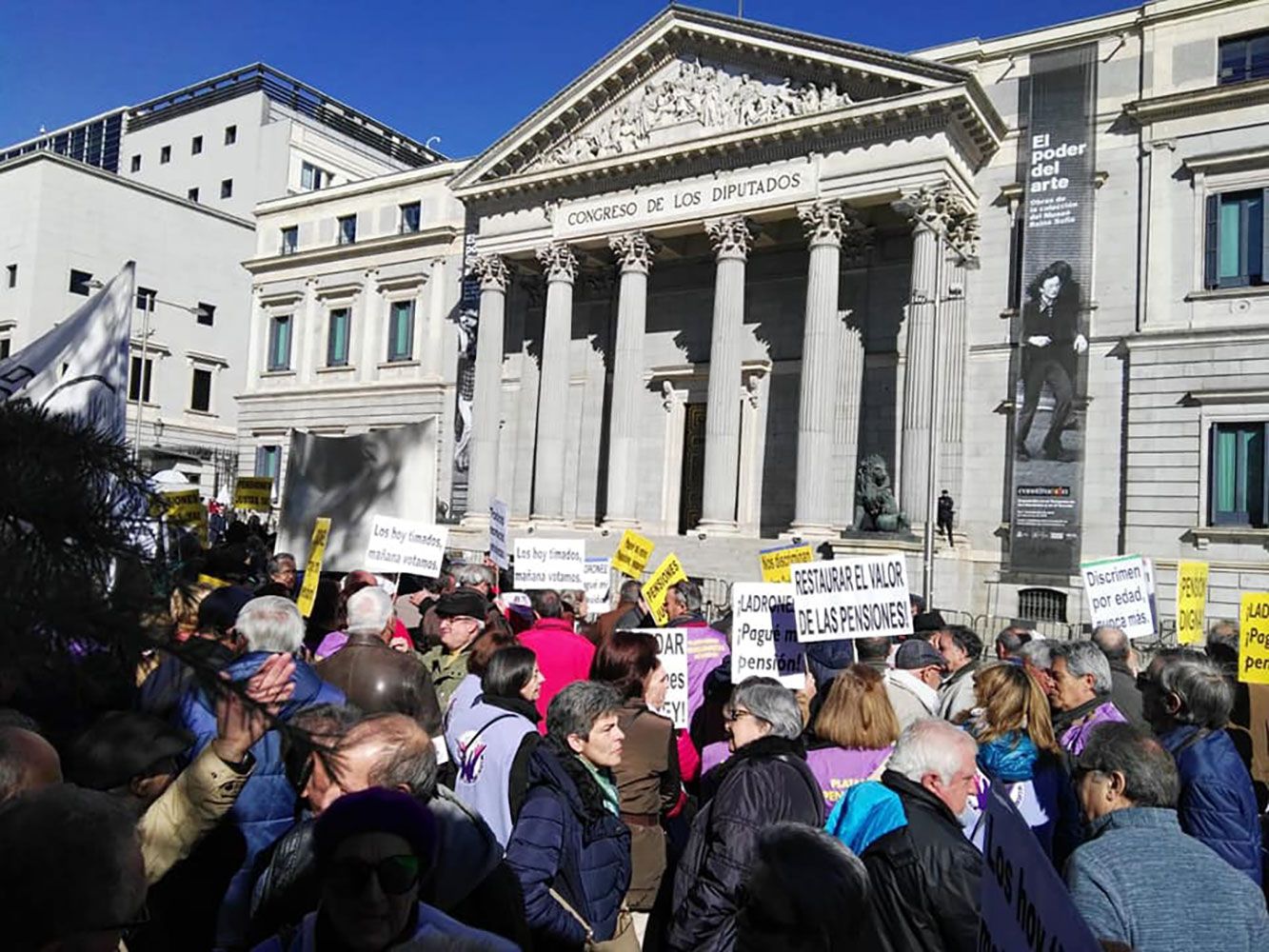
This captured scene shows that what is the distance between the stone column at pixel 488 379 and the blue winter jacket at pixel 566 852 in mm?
26068

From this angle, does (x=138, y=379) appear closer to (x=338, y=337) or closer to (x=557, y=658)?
(x=338, y=337)

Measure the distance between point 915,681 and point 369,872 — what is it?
4523mm

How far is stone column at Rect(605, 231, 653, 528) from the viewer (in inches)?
1065

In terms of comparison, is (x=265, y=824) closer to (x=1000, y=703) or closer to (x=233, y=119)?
(x=1000, y=703)

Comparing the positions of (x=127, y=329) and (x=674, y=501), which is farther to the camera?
(x=674, y=501)

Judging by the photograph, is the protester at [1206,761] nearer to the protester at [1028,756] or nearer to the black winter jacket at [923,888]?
the protester at [1028,756]

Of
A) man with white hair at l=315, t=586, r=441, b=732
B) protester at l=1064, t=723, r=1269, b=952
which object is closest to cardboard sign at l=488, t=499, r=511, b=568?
man with white hair at l=315, t=586, r=441, b=732

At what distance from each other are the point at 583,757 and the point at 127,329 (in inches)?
193

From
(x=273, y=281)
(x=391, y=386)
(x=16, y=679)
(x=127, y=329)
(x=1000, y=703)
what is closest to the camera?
(x=16, y=679)

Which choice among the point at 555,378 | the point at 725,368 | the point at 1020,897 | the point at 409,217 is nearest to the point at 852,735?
the point at 1020,897

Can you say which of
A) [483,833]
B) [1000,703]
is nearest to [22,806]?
[483,833]

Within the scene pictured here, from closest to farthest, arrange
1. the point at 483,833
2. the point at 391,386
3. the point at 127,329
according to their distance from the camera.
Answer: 1. the point at 483,833
2. the point at 127,329
3. the point at 391,386

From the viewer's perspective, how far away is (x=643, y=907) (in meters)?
5.16

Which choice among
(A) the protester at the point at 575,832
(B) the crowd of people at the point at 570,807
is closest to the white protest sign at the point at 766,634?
(B) the crowd of people at the point at 570,807
